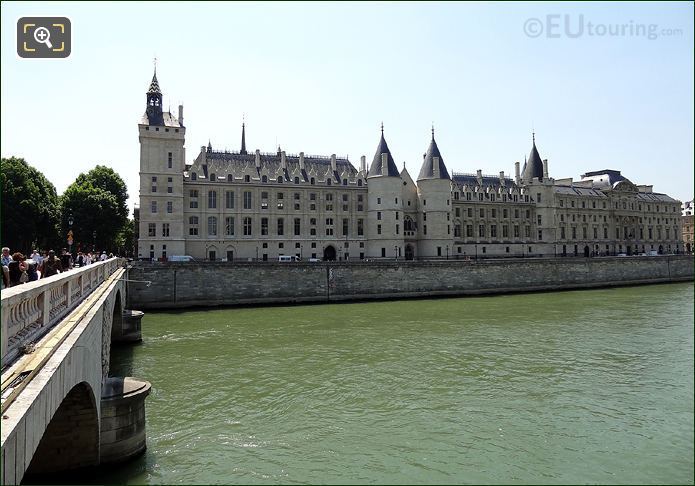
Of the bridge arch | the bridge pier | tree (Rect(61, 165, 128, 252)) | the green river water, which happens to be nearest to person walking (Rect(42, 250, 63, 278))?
the bridge pier

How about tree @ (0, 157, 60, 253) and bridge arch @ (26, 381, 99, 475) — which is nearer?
bridge arch @ (26, 381, 99, 475)

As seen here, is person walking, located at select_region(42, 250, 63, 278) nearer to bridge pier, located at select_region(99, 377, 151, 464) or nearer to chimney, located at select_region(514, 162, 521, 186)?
bridge pier, located at select_region(99, 377, 151, 464)

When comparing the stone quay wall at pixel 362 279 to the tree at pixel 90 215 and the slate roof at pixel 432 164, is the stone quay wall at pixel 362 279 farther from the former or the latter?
the slate roof at pixel 432 164

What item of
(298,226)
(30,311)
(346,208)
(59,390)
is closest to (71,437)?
(59,390)

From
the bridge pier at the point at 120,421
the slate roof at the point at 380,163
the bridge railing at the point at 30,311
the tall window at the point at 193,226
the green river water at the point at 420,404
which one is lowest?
the green river water at the point at 420,404

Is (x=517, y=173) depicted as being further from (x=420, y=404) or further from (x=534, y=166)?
(x=420, y=404)

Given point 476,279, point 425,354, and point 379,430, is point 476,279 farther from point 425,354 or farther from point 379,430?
point 379,430

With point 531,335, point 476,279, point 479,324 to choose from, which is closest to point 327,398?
A: point 531,335

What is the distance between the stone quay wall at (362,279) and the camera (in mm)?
38344

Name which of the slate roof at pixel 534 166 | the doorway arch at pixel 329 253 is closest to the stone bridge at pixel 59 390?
the doorway arch at pixel 329 253

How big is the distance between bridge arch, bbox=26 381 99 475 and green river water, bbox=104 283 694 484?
70cm

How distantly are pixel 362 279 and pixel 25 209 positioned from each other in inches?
1109

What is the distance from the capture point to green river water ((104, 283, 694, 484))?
992 centimetres

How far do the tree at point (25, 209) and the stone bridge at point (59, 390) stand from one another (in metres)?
33.0
